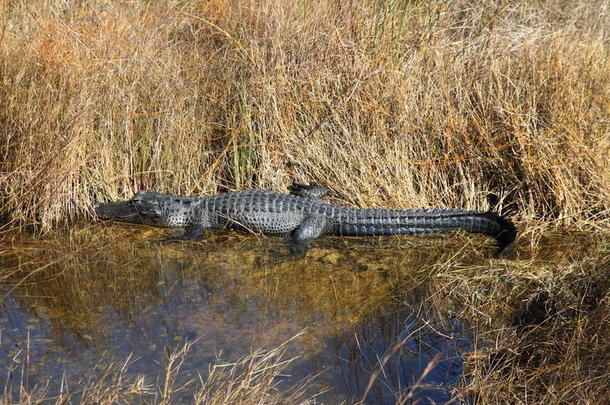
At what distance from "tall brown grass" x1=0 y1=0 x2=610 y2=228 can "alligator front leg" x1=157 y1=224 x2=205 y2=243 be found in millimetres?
528

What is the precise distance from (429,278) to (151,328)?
1.77 meters

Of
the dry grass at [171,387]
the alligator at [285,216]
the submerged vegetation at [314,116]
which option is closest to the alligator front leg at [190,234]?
the alligator at [285,216]

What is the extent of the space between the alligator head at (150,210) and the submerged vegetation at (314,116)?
20 cm

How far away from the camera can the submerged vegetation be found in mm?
4980

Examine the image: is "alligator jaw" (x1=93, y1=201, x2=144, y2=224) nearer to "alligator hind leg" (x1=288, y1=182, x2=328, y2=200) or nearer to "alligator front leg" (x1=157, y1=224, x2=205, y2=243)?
"alligator front leg" (x1=157, y1=224, x2=205, y2=243)

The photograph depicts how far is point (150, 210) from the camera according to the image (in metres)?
5.43

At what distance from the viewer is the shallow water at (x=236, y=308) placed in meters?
3.42

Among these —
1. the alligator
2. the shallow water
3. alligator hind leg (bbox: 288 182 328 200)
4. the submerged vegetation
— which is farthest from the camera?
alligator hind leg (bbox: 288 182 328 200)

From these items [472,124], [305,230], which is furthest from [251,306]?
[472,124]

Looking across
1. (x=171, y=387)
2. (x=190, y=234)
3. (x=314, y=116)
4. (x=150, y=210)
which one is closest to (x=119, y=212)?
(x=150, y=210)

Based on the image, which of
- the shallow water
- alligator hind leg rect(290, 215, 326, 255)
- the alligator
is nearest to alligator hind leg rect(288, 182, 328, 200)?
the alligator

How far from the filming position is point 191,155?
5.66 meters

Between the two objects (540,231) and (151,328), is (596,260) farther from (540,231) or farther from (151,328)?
(151,328)

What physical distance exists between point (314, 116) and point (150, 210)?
4.95 ft
